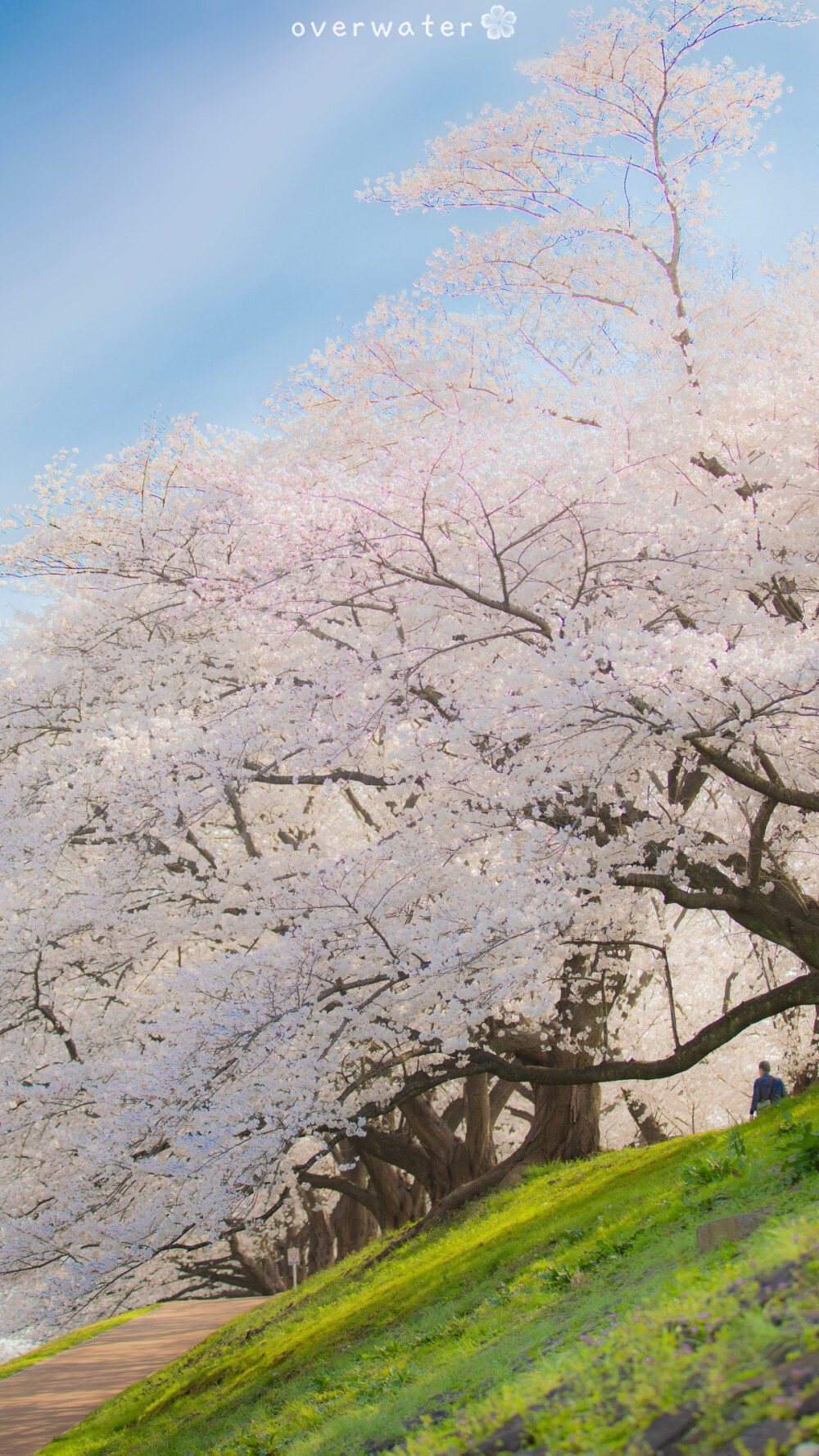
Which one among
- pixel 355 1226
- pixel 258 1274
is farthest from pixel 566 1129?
pixel 258 1274

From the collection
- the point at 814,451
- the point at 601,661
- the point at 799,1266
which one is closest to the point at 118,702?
the point at 601,661

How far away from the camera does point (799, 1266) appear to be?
4.11 metres

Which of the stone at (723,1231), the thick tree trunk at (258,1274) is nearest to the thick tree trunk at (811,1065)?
the stone at (723,1231)

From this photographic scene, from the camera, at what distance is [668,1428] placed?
3.48m

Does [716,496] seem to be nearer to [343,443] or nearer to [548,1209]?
[343,443]

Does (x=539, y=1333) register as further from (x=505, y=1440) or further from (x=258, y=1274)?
(x=258, y=1274)

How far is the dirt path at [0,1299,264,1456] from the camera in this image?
46.4 feet

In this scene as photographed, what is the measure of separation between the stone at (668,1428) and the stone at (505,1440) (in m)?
0.71

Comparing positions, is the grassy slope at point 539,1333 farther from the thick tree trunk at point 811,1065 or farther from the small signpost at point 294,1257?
the small signpost at point 294,1257

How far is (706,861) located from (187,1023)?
5.12 m

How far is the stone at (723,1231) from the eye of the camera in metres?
6.04

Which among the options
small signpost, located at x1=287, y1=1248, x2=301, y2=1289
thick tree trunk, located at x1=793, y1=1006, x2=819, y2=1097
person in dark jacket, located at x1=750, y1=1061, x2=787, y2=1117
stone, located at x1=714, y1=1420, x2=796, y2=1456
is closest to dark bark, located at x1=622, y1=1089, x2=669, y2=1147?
thick tree trunk, located at x1=793, y1=1006, x2=819, y2=1097

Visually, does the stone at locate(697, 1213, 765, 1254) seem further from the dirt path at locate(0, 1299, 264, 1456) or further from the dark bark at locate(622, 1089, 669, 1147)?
the dark bark at locate(622, 1089, 669, 1147)

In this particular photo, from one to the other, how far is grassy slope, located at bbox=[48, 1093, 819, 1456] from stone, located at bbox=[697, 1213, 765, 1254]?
173 mm
